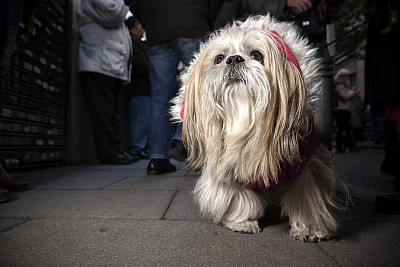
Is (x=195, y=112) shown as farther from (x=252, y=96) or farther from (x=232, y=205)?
(x=232, y=205)

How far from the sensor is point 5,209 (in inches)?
66.3

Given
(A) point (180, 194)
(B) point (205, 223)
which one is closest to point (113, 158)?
(A) point (180, 194)

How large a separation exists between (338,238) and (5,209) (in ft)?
6.36

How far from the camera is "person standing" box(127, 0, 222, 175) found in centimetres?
278

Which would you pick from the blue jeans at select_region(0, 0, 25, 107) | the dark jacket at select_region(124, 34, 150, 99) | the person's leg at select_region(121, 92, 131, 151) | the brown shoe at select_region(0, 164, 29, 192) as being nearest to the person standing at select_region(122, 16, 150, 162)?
the dark jacket at select_region(124, 34, 150, 99)

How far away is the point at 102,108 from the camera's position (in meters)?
→ 3.96

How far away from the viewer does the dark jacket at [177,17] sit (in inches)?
109

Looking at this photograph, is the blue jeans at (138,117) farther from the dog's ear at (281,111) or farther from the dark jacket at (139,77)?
the dog's ear at (281,111)

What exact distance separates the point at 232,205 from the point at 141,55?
4.22 metres

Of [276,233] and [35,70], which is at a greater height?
[35,70]

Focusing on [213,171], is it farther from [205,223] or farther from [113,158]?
[113,158]

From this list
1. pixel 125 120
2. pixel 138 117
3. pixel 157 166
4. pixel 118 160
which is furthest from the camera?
pixel 125 120

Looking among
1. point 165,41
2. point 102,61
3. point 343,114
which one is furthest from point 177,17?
point 343,114

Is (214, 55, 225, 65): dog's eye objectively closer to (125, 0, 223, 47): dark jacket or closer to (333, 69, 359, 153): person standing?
(125, 0, 223, 47): dark jacket
